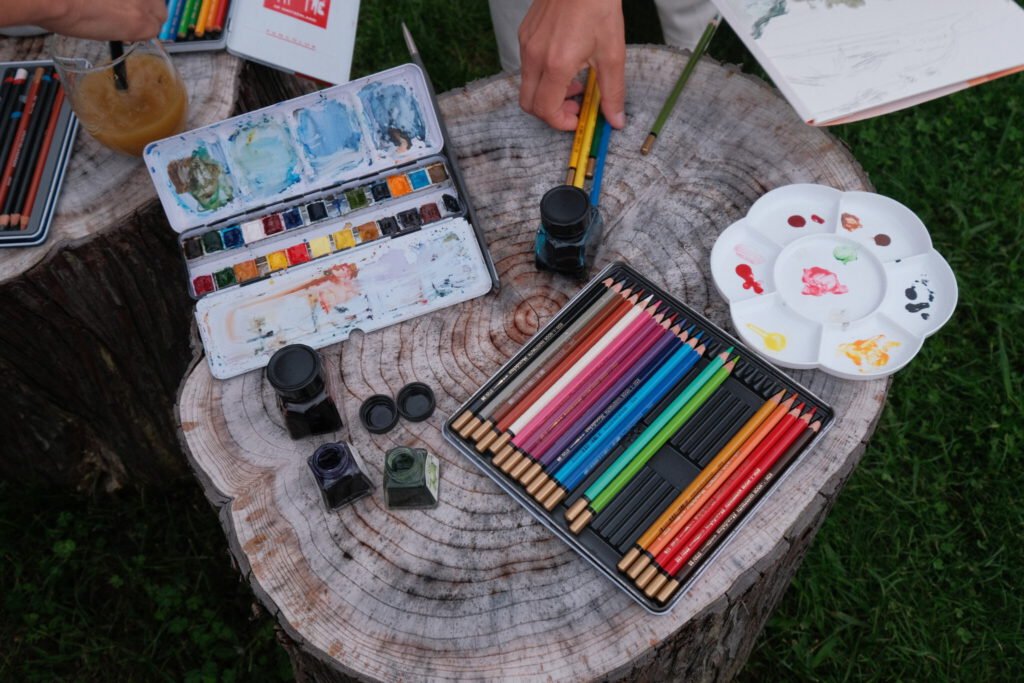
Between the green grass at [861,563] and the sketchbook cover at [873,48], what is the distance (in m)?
1.41

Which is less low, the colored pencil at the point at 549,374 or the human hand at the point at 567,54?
the human hand at the point at 567,54

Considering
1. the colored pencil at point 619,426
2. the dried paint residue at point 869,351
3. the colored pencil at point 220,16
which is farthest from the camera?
the colored pencil at point 220,16

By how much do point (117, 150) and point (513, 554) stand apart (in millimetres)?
1533

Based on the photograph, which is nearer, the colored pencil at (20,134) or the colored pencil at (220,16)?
the colored pencil at (20,134)

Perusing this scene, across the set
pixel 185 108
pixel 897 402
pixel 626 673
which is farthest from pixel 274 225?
pixel 897 402

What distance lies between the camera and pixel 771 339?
2.02 m

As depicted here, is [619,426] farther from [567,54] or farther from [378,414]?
[567,54]

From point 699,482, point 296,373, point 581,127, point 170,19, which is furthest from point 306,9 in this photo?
point 699,482

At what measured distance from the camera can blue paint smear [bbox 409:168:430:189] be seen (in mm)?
2279

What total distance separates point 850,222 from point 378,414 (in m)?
1.24

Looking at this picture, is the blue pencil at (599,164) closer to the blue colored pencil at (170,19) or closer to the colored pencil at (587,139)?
the colored pencil at (587,139)

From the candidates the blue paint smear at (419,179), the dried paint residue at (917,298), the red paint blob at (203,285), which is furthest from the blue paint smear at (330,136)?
the dried paint residue at (917,298)

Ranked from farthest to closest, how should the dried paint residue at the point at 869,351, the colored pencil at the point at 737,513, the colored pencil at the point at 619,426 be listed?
the dried paint residue at the point at 869,351
the colored pencil at the point at 619,426
the colored pencil at the point at 737,513

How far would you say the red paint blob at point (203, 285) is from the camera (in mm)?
2205
